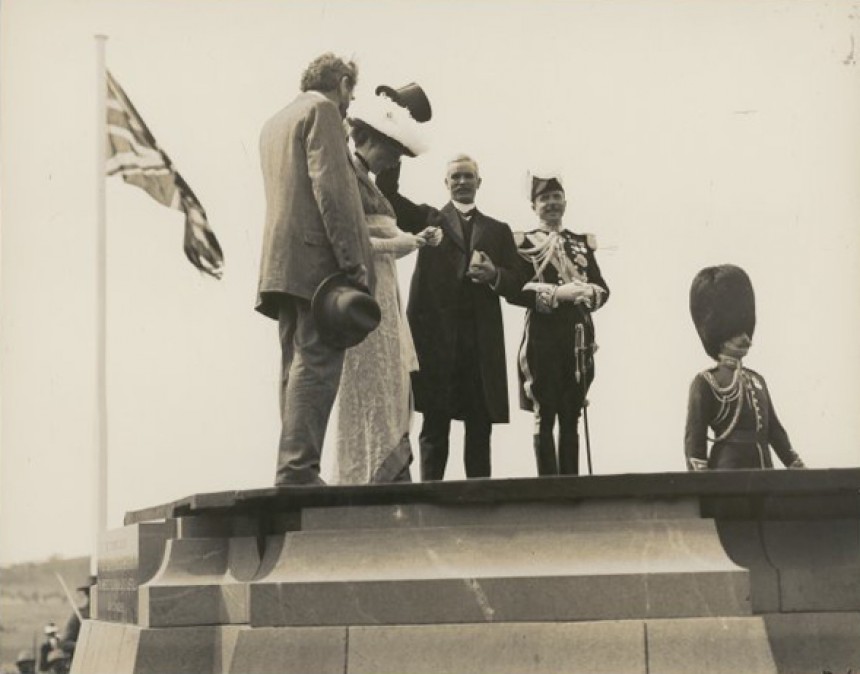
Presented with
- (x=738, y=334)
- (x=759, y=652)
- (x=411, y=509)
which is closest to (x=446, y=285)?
(x=738, y=334)

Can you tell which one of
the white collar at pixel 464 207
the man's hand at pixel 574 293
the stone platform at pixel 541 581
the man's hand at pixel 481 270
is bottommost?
the stone platform at pixel 541 581

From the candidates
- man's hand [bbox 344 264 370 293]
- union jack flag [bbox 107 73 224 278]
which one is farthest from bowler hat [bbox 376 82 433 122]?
union jack flag [bbox 107 73 224 278]

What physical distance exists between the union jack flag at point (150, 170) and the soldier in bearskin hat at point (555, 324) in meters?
4.38

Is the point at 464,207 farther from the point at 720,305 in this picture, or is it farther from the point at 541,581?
the point at 541,581

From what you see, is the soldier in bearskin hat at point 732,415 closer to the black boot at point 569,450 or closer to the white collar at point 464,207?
the black boot at point 569,450

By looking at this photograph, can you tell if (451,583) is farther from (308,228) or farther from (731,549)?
(308,228)

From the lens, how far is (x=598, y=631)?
906 centimetres

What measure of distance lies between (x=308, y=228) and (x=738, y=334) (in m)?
3.40

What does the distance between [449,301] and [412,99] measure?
1.26m

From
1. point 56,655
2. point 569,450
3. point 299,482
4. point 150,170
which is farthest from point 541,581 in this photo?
point 56,655

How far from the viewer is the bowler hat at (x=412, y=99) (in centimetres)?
1196

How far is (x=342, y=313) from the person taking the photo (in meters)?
10.0

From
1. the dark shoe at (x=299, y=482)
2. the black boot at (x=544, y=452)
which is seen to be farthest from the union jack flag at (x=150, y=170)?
the dark shoe at (x=299, y=482)

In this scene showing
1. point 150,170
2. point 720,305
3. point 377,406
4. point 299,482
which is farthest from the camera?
point 150,170
